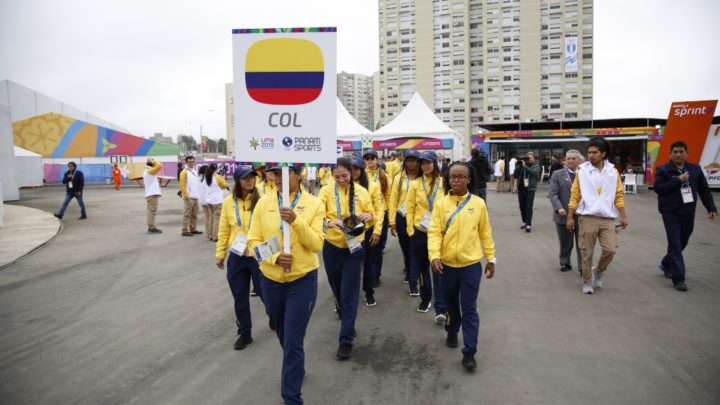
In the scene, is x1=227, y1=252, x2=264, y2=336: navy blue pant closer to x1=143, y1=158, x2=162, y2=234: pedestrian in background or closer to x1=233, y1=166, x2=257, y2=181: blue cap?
x1=233, y1=166, x2=257, y2=181: blue cap

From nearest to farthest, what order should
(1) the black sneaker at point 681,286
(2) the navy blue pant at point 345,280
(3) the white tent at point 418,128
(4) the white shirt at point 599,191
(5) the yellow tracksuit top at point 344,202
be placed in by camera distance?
(2) the navy blue pant at point 345,280 → (5) the yellow tracksuit top at point 344,202 → (4) the white shirt at point 599,191 → (1) the black sneaker at point 681,286 → (3) the white tent at point 418,128

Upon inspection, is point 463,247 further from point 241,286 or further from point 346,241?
point 241,286

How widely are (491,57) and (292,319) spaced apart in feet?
298

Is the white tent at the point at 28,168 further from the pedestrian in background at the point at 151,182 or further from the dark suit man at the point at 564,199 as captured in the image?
the dark suit man at the point at 564,199

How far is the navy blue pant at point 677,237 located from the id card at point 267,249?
5.91 meters

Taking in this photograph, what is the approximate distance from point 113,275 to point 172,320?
3.07 meters

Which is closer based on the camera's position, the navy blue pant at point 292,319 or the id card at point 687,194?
the navy blue pant at point 292,319

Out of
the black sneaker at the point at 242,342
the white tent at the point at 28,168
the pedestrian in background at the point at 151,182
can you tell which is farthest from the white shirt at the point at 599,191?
the white tent at the point at 28,168

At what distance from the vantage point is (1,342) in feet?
16.2

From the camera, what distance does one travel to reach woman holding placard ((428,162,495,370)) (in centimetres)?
409

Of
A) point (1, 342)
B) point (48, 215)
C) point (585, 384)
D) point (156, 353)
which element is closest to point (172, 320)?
point (156, 353)

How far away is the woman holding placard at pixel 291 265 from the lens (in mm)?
3375

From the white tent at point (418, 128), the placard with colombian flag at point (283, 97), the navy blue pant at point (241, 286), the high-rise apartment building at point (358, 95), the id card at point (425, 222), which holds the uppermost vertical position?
the high-rise apartment building at point (358, 95)

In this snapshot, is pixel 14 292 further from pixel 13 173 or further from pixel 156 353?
pixel 13 173
